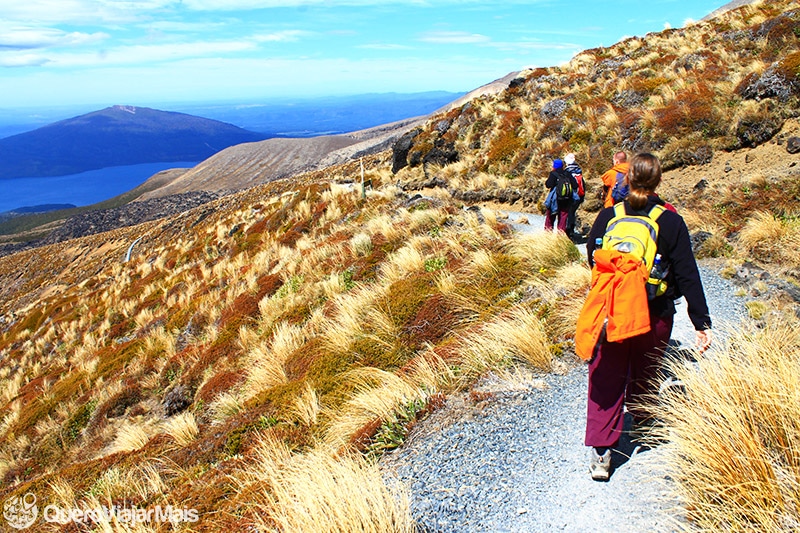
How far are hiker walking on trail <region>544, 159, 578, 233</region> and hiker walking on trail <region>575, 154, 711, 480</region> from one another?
228 inches

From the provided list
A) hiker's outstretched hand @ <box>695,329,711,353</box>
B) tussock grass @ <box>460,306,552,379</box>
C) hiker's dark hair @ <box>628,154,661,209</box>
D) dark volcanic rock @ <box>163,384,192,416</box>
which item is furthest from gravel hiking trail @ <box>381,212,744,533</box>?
dark volcanic rock @ <box>163,384,192,416</box>

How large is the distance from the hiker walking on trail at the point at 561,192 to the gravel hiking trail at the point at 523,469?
15.3 ft

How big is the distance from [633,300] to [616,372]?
1.95ft

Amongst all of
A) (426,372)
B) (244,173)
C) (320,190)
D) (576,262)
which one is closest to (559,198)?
(576,262)

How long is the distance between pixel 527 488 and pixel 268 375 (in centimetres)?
458

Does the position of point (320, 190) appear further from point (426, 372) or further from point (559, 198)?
point (426, 372)

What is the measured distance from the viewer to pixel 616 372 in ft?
10.1

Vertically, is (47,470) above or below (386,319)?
below

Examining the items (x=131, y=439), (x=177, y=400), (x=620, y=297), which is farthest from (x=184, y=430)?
(x=620, y=297)

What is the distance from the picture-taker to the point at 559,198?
8844mm

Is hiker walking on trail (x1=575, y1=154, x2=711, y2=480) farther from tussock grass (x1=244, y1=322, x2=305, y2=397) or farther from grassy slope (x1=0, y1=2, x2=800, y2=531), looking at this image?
tussock grass (x1=244, y1=322, x2=305, y2=397)

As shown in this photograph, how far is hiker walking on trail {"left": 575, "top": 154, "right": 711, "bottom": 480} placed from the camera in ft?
9.24

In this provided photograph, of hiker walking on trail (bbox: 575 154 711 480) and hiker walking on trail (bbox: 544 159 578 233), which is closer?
hiker walking on trail (bbox: 575 154 711 480)

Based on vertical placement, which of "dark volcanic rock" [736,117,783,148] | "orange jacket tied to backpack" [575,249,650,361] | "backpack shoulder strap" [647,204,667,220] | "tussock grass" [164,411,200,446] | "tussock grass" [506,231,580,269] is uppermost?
"dark volcanic rock" [736,117,783,148]
